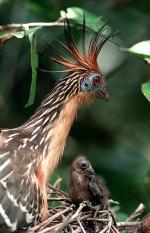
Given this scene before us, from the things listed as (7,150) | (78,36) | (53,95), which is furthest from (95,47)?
(78,36)

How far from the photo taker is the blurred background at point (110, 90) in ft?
29.9

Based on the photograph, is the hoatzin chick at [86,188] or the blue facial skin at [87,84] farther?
the blue facial skin at [87,84]

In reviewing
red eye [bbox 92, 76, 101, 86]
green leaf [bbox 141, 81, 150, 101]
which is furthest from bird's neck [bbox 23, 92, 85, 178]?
green leaf [bbox 141, 81, 150, 101]

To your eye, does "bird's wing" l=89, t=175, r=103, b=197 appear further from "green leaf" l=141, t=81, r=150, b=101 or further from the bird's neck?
"green leaf" l=141, t=81, r=150, b=101

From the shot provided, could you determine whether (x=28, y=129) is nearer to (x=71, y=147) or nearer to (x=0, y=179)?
(x=0, y=179)

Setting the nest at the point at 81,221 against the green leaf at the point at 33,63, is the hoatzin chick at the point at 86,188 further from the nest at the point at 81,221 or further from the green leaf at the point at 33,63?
the green leaf at the point at 33,63

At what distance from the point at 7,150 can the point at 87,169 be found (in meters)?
0.71

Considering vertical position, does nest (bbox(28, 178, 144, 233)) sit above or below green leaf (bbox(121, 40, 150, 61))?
below

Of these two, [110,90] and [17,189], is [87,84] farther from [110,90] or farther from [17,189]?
[110,90]

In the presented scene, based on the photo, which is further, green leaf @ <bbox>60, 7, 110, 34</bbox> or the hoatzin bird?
green leaf @ <bbox>60, 7, 110, 34</bbox>

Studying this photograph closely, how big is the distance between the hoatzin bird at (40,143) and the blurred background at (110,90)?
1.64 m

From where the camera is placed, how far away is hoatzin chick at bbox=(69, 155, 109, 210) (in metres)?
6.98

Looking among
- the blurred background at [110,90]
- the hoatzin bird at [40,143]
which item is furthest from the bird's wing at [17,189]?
the blurred background at [110,90]

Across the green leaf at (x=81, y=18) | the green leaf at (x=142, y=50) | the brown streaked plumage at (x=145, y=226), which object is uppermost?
the green leaf at (x=81, y=18)
